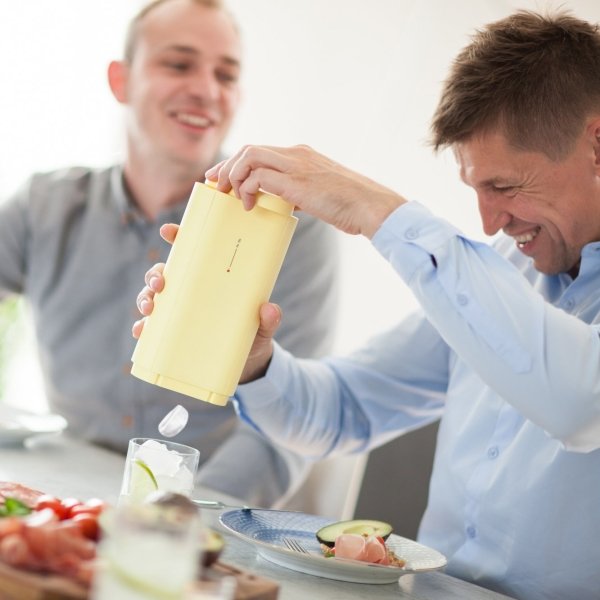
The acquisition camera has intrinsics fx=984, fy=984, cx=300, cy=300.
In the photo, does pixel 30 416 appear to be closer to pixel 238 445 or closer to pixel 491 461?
pixel 238 445

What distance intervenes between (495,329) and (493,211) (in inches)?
14.6

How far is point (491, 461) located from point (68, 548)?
942 millimetres

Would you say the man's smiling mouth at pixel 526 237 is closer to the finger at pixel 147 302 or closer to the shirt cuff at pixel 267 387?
the shirt cuff at pixel 267 387

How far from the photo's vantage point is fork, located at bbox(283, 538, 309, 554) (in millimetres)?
1261

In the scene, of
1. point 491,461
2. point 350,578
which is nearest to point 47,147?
point 491,461

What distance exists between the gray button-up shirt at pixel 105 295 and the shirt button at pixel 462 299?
1.05 meters

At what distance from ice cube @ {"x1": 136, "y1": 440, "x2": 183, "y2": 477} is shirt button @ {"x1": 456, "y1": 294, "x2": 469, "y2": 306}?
0.41 m

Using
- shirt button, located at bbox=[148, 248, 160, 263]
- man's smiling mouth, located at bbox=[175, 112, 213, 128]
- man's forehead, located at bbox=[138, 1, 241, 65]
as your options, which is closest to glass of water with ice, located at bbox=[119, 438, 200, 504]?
shirt button, located at bbox=[148, 248, 160, 263]

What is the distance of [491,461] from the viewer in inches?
62.6

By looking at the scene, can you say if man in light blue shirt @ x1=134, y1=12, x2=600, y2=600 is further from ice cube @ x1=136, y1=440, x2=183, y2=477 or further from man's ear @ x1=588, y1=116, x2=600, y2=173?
ice cube @ x1=136, y1=440, x2=183, y2=477

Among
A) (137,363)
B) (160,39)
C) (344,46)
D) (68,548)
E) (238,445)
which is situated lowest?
(238,445)

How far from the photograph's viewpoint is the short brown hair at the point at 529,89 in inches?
58.9

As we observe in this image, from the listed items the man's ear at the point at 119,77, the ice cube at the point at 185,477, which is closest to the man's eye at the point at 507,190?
the ice cube at the point at 185,477

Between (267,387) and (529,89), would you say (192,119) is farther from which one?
(529,89)
